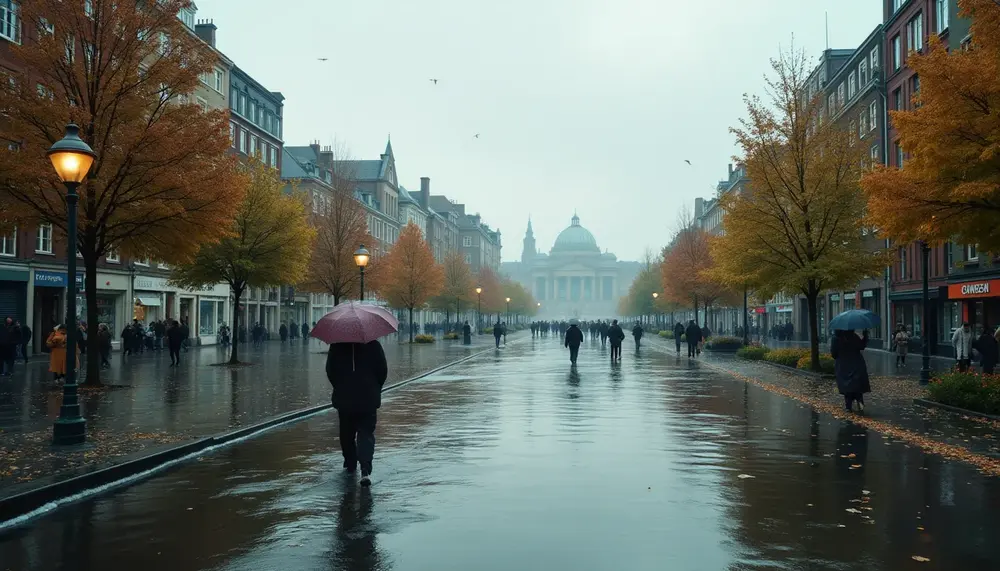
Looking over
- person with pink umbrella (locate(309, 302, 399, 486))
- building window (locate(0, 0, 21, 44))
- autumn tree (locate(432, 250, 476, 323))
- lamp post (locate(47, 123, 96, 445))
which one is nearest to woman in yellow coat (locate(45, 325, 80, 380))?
lamp post (locate(47, 123, 96, 445))

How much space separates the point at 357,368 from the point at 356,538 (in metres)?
2.85

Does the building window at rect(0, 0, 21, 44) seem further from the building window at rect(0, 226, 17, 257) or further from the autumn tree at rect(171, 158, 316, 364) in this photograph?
the autumn tree at rect(171, 158, 316, 364)

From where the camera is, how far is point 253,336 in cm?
5966

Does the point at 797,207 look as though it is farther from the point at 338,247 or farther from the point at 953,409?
the point at 338,247

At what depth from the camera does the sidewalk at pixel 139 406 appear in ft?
35.8

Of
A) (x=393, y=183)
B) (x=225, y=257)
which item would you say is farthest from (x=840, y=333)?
(x=393, y=183)

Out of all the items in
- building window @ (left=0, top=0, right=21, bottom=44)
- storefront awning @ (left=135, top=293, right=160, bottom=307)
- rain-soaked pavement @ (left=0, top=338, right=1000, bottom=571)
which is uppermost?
building window @ (left=0, top=0, right=21, bottom=44)

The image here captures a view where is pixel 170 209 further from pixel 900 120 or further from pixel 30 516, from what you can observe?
pixel 900 120

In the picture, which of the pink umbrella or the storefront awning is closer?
the pink umbrella

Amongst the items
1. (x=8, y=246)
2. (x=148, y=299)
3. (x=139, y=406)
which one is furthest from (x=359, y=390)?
(x=148, y=299)

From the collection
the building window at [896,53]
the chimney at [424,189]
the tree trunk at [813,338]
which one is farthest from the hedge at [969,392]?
the chimney at [424,189]

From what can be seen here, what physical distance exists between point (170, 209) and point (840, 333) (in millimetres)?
15247

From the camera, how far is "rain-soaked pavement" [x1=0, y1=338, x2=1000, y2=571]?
6621mm

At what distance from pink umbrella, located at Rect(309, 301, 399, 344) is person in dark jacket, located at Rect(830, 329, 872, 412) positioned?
→ 10.4 m
